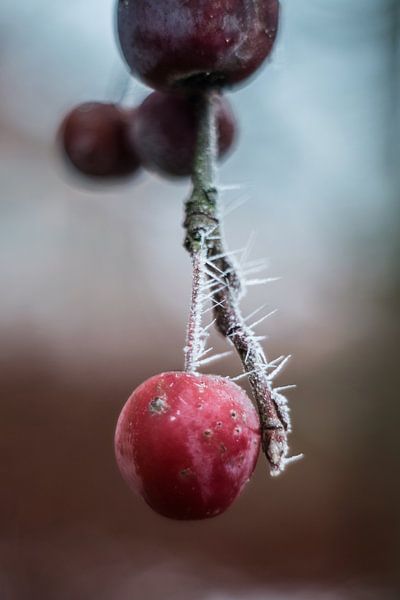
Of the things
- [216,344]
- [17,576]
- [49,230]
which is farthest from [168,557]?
[49,230]

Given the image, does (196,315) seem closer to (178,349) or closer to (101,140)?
(101,140)

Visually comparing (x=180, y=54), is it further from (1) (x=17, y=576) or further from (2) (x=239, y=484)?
(1) (x=17, y=576)

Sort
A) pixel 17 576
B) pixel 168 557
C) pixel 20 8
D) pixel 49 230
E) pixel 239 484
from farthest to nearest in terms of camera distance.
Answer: pixel 49 230, pixel 168 557, pixel 17 576, pixel 20 8, pixel 239 484

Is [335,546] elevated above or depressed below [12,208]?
below

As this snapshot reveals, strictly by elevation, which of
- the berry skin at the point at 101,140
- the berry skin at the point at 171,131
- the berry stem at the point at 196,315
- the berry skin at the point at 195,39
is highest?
the berry skin at the point at 101,140

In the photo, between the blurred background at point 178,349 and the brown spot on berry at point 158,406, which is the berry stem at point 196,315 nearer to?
the brown spot on berry at point 158,406

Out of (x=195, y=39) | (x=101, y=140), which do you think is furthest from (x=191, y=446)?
(x=101, y=140)

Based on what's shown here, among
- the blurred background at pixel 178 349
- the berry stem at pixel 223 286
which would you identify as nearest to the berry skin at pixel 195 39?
the berry stem at pixel 223 286
